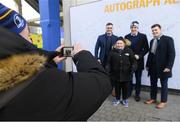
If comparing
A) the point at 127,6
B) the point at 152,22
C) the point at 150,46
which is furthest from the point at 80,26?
the point at 150,46

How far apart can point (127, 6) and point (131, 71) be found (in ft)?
6.40

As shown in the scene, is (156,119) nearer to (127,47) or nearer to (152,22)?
(127,47)

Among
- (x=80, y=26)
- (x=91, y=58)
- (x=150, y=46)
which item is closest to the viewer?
(x=91, y=58)

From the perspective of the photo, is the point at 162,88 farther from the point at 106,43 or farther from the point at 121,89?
the point at 106,43

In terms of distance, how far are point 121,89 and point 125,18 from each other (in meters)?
2.00

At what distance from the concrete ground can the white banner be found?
1019 millimetres

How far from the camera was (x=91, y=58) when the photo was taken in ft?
4.05

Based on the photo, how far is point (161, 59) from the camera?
5.24m

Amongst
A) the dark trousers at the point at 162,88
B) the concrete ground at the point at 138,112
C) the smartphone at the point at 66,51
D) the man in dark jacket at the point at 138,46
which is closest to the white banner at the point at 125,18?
the man in dark jacket at the point at 138,46

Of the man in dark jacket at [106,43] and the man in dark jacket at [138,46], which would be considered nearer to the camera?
the man in dark jacket at [138,46]

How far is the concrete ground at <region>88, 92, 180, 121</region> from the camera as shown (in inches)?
190

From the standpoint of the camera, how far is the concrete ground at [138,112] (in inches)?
190

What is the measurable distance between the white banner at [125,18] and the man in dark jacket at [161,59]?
0.84m

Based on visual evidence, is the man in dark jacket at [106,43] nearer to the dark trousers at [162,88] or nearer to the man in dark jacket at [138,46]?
the man in dark jacket at [138,46]
